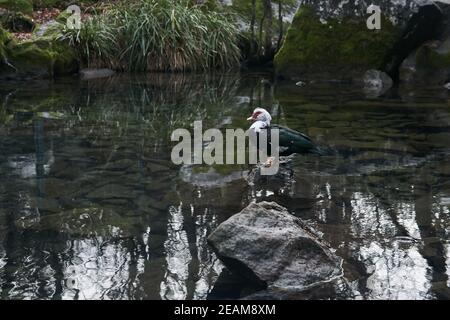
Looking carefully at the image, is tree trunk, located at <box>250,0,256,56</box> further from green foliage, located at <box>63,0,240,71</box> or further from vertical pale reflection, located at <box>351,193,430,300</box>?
vertical pale reflection, located at <box>351,193,430,300</box>

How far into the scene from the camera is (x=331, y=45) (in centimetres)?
1330

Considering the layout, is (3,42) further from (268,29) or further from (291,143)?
(291,143)

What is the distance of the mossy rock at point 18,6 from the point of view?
1702 cm

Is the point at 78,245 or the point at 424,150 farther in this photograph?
the point at 424,150

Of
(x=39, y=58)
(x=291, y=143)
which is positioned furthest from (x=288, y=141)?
(x=39, y=58)

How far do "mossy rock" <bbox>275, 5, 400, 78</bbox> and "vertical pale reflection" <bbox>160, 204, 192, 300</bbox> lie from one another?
8911mm

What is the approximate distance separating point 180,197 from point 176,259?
4.31ft

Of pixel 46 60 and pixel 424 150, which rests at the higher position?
pixel 46 60

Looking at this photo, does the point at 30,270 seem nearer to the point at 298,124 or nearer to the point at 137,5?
the point at 298,124

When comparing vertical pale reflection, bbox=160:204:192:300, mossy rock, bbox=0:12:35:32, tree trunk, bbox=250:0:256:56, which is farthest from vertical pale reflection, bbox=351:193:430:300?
mossy rock, bbox=0:12:35:32

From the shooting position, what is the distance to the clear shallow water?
3926 millimetres

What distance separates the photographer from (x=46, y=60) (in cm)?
1354
